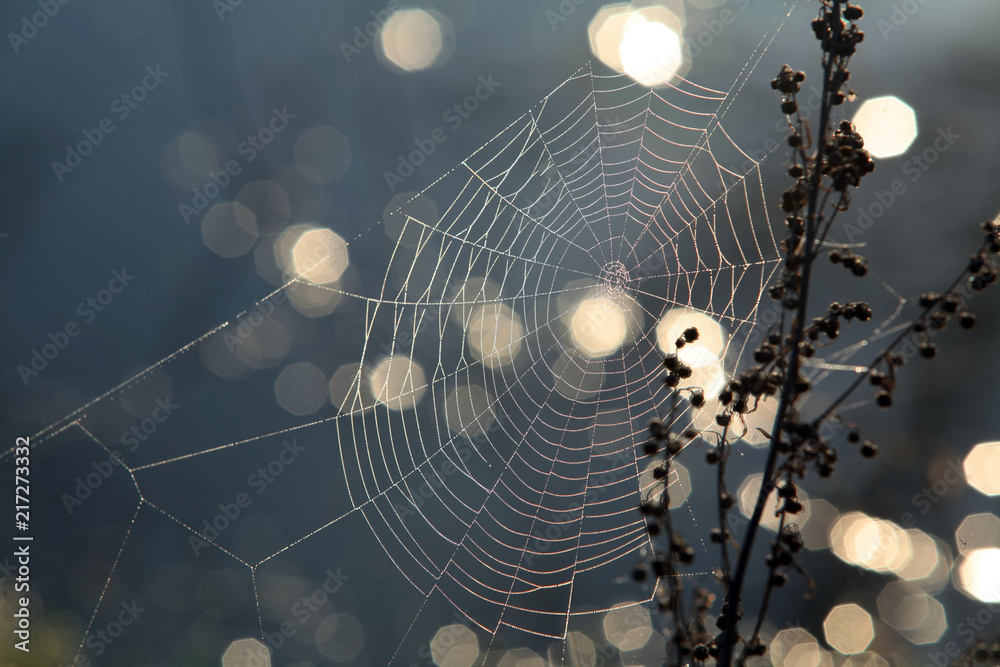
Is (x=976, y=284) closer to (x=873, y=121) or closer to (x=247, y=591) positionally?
(x=873, y=121)

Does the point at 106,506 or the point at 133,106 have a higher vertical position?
the point at 133,106

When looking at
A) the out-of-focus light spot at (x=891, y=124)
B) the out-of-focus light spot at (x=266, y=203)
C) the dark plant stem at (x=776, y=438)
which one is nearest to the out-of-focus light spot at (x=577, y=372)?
the out-of-focus light spot at (x=891, y=124)

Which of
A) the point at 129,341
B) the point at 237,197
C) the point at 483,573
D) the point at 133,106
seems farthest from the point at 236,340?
the point at 483,573

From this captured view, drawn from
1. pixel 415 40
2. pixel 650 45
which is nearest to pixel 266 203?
pixel 415 40

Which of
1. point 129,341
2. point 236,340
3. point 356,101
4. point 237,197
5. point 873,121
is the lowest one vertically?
point 129,341

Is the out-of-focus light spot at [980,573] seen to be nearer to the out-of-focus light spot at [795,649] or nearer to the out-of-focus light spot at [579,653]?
the out-of-focus light spot at [795,649]

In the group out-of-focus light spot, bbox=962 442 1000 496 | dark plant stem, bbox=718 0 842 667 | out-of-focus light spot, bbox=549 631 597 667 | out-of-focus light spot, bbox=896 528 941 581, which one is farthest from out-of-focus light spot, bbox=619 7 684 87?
out-of-focus light spot, bbox=896 528 941 581

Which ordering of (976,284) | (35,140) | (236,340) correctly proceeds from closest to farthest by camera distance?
(976,284) → (35,140) → (236,340)
